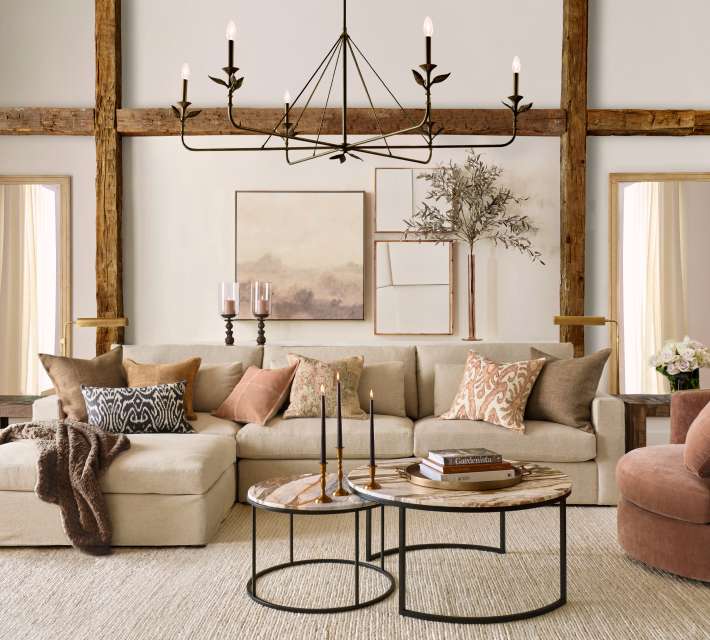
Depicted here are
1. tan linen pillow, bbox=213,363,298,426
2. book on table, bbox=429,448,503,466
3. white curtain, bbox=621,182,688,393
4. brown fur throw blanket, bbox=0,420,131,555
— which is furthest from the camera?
white curtain, bbox=621,182,688,393

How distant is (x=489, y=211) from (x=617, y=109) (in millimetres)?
1199

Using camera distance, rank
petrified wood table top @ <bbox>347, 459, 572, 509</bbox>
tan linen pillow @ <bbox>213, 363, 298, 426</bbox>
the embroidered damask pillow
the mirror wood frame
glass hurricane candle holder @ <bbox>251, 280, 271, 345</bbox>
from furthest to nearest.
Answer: the mirror wood frame → glass hurricane candle holder @ <bbox>251, 280, 271, 345</bbox> → tan linen pillow @ <bbox>213, 363, 298, 426</bbox> → the embroidered damask pillow → petrified wood table top @ <bbox>347, 459, 572, 509</bbox>

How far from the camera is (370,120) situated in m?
5.75

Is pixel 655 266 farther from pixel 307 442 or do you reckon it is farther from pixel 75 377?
pixel 75 377

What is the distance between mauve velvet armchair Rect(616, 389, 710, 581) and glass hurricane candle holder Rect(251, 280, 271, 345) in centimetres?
275

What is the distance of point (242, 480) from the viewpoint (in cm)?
439

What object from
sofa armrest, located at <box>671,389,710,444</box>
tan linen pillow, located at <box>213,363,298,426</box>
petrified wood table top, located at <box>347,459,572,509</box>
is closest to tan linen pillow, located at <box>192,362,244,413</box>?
tan linen pillow, located at <box>213,363,298,426</box>

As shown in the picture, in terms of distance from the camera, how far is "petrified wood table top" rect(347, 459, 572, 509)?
9.00ft

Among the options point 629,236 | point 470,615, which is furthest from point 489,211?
point 470,615

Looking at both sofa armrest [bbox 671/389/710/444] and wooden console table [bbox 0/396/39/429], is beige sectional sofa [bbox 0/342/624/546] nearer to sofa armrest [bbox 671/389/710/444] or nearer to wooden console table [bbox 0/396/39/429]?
wooden console table [bbox 0/396/39/429]

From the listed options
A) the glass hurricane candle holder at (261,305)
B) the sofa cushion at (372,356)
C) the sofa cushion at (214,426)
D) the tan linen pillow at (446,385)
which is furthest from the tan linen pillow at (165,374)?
the tan linen pillow at (446,385)

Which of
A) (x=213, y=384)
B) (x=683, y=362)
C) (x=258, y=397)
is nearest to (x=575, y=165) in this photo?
(x=683, y=362)

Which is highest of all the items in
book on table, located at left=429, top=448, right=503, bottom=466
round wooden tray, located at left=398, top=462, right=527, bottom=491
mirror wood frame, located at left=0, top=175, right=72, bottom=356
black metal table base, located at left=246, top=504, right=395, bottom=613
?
mirror wood frame, located at left=0, top=175, right=72, bottom=356

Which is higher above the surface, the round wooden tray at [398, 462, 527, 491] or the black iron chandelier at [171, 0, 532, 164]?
the black iron chandelier at [171, 0, 532, 164]
